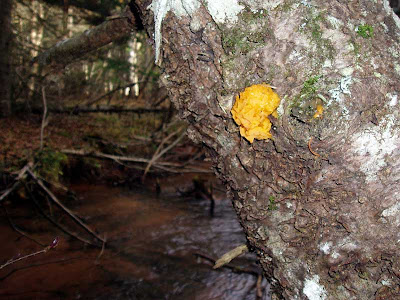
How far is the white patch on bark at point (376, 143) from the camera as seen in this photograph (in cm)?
80

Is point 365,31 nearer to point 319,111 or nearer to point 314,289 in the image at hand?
point 319,111

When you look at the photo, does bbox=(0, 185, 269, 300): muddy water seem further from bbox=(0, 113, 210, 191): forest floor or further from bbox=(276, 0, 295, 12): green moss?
bbox=(276, 0, 295, 12): green moss

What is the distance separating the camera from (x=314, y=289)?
914 millimetres

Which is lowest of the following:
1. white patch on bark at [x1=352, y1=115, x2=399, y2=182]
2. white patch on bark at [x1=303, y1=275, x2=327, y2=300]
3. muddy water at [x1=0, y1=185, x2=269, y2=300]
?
muddy water at [x1=0, y1=185, x2=269, y2=300]

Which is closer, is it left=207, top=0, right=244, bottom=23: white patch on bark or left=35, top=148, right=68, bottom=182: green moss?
left=207, top=0, right=244, bottom=23: white patch on bark

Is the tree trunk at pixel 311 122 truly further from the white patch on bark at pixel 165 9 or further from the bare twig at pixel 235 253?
the bare twig at pixel 235 253

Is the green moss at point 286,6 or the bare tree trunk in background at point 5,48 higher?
the bare tree trunk in background at point 5,48

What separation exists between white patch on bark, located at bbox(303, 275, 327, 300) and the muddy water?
223 centimetres

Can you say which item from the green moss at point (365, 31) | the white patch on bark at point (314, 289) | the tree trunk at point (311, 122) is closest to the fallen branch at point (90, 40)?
the tree trunk at point (311, 122)

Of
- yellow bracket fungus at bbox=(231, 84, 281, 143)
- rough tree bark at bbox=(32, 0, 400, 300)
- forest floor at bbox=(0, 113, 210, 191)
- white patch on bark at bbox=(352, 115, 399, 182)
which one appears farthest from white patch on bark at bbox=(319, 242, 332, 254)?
forest floor at bbox=(0, 113, 210, 191)

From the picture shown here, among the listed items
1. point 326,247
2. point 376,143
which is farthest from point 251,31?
point 326,247

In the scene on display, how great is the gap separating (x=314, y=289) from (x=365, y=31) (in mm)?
740

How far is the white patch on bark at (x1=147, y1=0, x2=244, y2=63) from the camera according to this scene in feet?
2.84

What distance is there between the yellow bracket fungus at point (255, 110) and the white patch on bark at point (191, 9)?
0.21 metres
